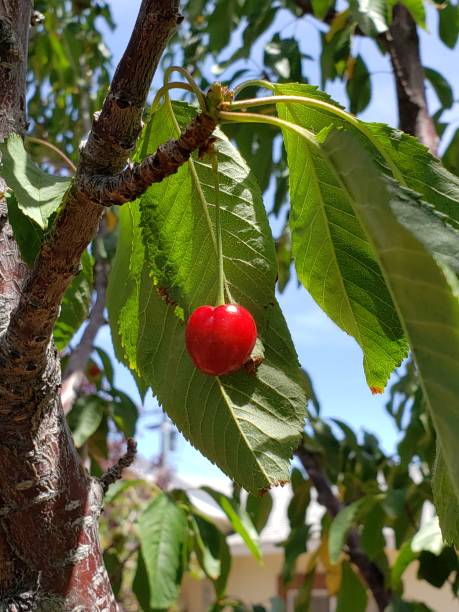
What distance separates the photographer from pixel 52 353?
869 mm

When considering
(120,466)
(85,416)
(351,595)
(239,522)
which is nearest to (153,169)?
(120,466)

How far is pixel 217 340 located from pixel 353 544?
196 cm

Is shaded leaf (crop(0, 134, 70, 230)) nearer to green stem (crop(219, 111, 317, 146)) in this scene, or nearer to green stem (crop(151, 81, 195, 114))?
green stem (crop(151, 81, 195, 114))

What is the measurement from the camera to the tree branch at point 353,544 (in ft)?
7.70

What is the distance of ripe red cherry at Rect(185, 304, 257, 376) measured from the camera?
2.64 feet

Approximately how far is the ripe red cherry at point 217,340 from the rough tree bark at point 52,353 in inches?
6.1

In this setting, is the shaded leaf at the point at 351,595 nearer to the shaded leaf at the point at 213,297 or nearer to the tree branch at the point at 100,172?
the shaded leaf at the point at 213,297

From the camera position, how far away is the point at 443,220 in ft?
1.88

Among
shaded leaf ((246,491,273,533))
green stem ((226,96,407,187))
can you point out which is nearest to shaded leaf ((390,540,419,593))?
shaded leaf ((246,491,273,533))

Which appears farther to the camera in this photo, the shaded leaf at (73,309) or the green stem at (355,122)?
the shaded leaf at (73,309)

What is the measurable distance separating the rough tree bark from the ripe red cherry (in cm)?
16

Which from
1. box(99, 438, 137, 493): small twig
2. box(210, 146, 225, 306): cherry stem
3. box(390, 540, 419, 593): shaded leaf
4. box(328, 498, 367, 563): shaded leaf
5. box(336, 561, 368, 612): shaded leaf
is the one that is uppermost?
box(210, 146, 225, 306): cherry stem

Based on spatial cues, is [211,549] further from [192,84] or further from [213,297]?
[192,84]

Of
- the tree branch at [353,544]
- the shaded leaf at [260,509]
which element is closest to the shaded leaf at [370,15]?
the tree branch at [353,544]
